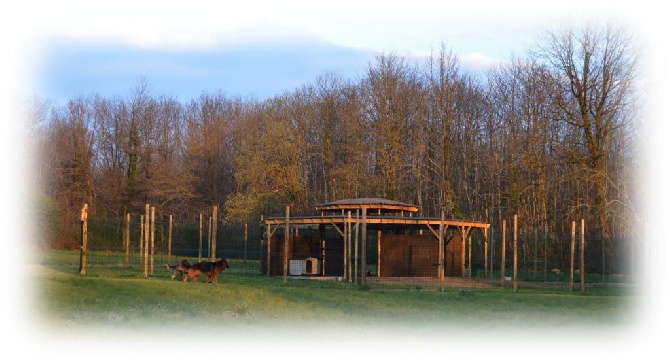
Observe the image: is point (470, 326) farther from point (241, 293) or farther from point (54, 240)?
point (54, 240)

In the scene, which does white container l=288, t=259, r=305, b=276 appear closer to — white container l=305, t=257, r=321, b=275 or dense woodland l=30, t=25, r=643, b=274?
white container l=305, t=257, r=321, b=275

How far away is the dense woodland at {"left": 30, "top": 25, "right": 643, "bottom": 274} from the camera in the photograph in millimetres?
34625

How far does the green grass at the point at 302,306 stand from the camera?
1333 cm

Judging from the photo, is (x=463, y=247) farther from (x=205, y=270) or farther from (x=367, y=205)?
(x=205, y=270)

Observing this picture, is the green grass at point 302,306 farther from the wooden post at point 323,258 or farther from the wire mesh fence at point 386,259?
the wooden post at point 323,258

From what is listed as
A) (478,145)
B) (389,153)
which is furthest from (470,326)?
Result: (478,145)

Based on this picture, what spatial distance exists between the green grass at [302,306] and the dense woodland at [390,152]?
12655 millimetres

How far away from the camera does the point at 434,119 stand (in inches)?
1789

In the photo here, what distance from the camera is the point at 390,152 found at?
43.2 meters

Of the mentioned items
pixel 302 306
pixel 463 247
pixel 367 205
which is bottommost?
pixel 302 306

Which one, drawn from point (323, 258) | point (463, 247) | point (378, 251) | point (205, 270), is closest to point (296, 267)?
point (323, 258)

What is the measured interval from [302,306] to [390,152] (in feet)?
91.3

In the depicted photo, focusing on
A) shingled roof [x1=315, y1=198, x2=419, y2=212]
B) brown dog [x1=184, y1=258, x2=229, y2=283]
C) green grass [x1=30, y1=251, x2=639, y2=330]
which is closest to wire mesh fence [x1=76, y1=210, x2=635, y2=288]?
shingled roof [x1=315, y1=198, x2=419, y2=212]

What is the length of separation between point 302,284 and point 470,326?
9646 millimetres
